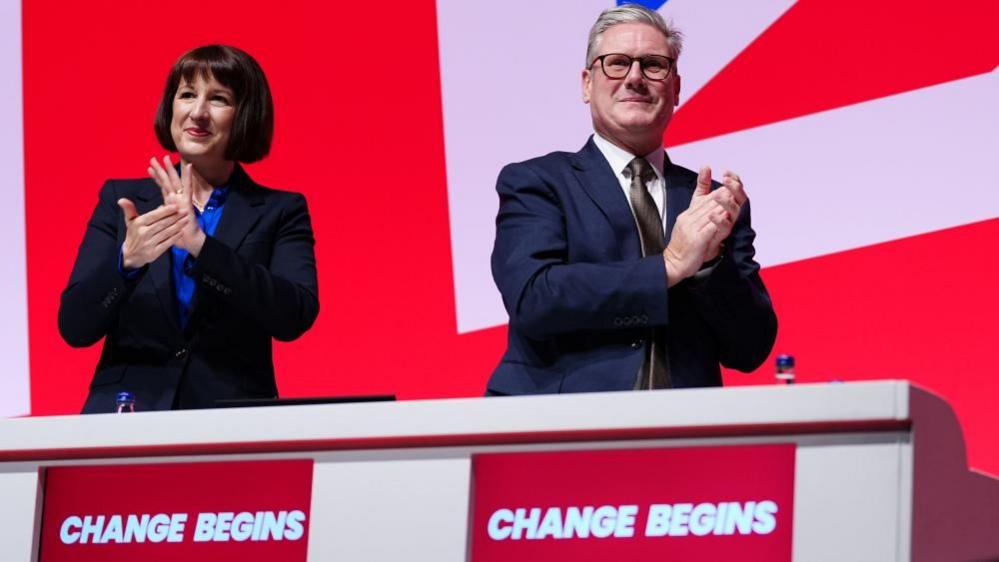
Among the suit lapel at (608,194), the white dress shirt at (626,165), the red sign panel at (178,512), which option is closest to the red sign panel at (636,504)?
the red sign panel at (178,512)

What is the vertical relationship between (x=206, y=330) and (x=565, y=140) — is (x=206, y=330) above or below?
below

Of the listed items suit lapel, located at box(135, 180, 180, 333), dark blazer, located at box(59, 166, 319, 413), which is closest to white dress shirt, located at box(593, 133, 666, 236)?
dark blazer, located at box(59, 166, 319, 413)

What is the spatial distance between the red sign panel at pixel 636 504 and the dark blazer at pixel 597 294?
0.48 metres

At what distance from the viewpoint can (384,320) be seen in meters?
3.48

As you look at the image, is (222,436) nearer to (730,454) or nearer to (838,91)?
(730,454)

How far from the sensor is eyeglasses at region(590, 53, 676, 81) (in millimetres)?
2416

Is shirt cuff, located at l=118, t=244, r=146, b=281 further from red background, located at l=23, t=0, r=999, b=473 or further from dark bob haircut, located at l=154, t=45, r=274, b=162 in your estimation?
red background, located at l=23, t=0, r=999, b=473

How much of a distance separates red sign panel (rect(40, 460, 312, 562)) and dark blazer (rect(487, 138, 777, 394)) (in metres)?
0.53

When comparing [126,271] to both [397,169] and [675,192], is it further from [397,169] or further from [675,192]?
[397,169]

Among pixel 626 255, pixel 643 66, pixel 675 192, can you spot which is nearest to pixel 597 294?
pixel 626 255

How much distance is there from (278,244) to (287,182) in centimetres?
96

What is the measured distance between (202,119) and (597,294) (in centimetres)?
102

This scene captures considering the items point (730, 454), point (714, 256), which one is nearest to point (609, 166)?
point (714, 256)

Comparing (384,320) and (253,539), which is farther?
(384,320)
